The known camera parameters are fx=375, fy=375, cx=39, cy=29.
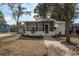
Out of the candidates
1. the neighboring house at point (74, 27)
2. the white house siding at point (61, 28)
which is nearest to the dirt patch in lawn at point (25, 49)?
the white house siding at point (61, 28)

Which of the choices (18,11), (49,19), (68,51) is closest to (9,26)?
(18,11)

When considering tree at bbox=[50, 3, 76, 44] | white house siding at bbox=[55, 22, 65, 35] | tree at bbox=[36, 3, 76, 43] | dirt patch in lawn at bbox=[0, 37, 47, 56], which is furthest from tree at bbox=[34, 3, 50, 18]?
dirt patch in lawn at bbox=[0, 37, 47, 56]

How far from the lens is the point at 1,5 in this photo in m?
5.68

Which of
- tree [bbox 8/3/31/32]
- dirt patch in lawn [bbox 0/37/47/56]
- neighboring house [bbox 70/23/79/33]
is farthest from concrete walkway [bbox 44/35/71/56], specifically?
tree [bbox 8/3/31/32]

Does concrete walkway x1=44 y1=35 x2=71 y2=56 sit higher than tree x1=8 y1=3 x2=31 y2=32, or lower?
lower

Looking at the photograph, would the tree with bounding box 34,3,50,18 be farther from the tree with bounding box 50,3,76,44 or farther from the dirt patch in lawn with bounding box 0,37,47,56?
the dirt patch in lawn with bounding box 0,37,47,56

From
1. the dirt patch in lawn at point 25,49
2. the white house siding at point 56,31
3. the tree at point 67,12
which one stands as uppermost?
the tree at point 67,12

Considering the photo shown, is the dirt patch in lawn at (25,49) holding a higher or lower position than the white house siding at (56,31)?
lower

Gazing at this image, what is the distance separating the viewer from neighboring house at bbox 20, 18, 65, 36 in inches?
223

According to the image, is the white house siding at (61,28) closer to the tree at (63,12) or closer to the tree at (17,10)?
the tree at (63,12)

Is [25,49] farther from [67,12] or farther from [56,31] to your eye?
[67,12]

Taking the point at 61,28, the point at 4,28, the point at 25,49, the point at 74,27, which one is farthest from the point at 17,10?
the point at 74,27

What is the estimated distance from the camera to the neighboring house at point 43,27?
18.6 ft

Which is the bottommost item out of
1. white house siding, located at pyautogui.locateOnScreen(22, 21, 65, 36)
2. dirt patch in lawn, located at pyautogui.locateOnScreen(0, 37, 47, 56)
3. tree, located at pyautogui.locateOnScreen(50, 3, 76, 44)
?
dirt patch in lawn, located at pyautogui.locateOnScreen(0, 37, 47, 56)
